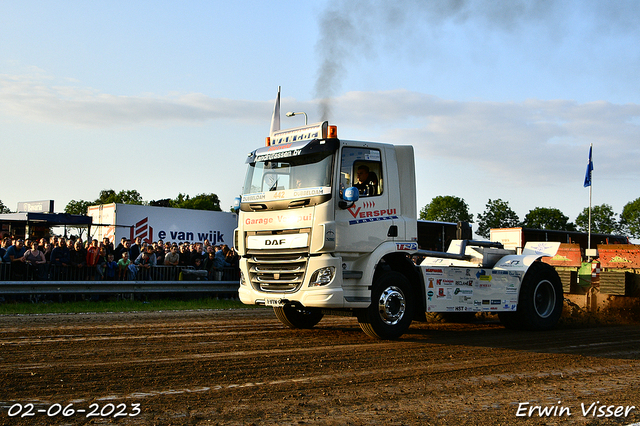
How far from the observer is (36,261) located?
15.9 metres

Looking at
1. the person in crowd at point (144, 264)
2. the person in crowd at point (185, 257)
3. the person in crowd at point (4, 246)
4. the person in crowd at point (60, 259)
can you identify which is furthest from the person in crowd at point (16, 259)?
the person in crowd at point (185, 257)

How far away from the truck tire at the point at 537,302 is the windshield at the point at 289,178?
4.90 metres

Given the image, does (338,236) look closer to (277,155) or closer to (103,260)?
(277,155)

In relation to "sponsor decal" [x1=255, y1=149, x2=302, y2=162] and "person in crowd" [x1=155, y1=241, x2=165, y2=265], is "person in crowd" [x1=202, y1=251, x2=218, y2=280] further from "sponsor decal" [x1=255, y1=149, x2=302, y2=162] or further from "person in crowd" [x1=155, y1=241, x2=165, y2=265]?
"sponsor decal" [x1=255, y1=149, x2=302, y2=162]

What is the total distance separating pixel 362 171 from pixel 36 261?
1010 centimetres

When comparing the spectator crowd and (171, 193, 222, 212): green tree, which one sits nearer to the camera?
the spectator crowd

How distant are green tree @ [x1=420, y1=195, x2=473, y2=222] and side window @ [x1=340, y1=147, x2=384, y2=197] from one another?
99.1 metres

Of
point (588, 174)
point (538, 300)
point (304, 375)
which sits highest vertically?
point (588, 174)

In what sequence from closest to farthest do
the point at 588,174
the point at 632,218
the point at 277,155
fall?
the point at 277,155 → the point at 588,174 → the point at 632,218

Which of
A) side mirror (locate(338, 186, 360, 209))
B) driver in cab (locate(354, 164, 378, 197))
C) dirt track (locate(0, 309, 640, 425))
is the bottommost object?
dirt track (locate(0, 309, 640, 425))

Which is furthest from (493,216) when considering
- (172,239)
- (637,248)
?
(637,248)

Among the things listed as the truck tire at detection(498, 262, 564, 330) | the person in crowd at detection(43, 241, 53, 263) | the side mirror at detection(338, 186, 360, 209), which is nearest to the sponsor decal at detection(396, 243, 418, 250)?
the side mirror at detection(338, 186, 360, 209)

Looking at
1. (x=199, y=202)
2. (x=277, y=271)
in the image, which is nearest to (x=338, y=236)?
(x=277, y=271)

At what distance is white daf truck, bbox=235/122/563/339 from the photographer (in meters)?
9.33
